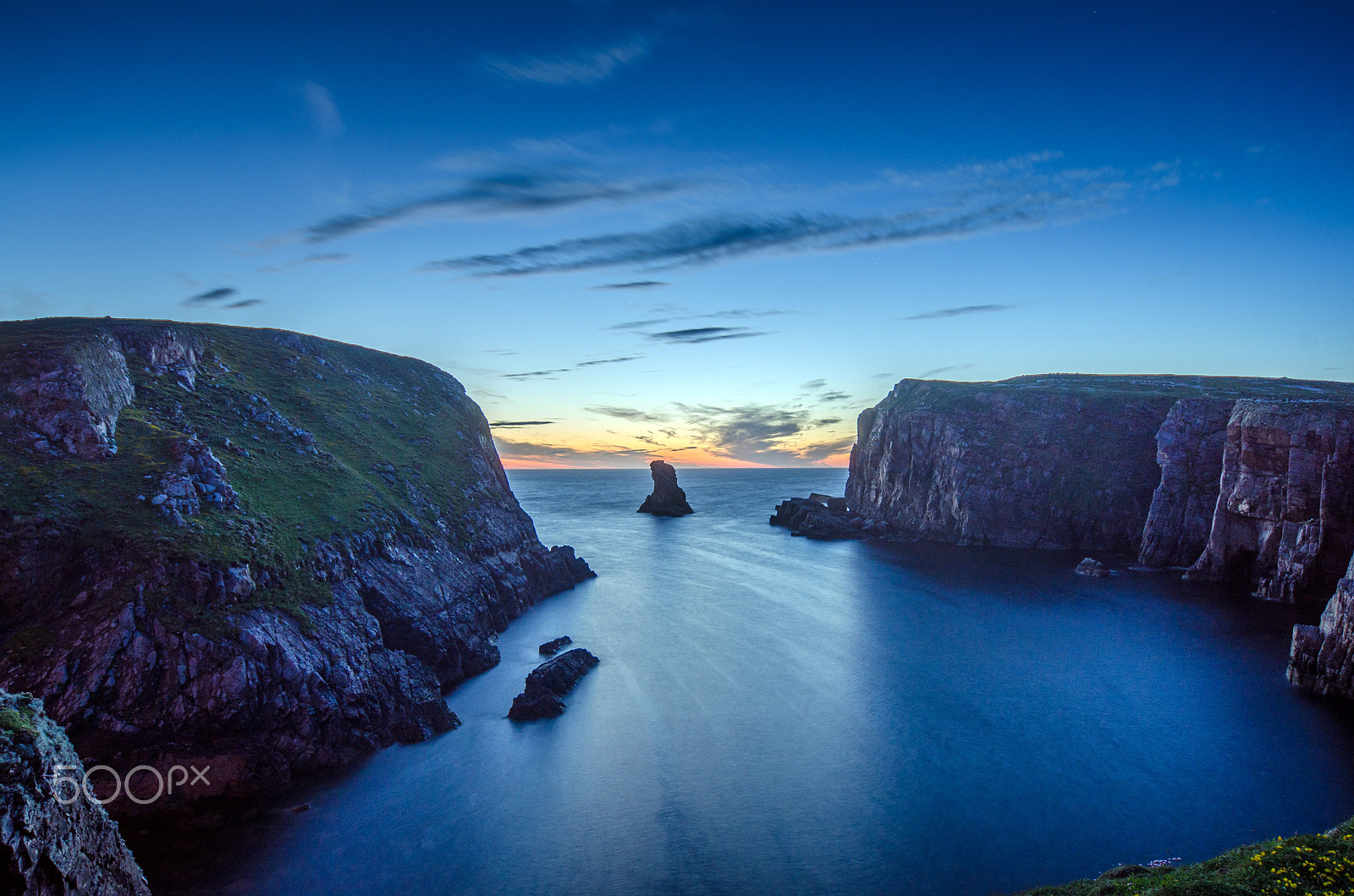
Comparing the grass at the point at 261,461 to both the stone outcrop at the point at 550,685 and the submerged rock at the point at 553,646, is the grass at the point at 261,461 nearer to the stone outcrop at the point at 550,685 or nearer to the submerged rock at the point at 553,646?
the submerged rock at the point at 553,646

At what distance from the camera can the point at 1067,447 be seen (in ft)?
321

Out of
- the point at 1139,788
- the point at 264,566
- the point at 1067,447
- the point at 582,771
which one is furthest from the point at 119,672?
the point at 1067,447

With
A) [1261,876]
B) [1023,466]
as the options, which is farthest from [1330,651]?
[1023,466]

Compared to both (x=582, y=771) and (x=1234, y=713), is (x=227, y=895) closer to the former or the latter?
(x=582, y=771)

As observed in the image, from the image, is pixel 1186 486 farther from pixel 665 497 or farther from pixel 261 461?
pixel 665 497

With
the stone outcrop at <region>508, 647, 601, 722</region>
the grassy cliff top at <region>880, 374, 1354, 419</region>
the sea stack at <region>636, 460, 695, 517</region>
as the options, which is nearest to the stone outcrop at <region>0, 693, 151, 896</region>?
the stone outcrop at <region>508, 647, 601, 722</region>

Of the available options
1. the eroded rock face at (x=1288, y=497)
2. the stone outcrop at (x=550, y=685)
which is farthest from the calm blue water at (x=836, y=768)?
the eroded rock face at (x=1288, y=497)

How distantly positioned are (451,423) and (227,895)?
5611 centimetres

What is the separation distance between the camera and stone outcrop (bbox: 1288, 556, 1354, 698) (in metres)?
37.6

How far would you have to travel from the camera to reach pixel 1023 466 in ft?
326

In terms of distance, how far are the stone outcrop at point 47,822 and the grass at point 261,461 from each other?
15701mm

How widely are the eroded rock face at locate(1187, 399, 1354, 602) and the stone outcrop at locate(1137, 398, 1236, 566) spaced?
33.5ft

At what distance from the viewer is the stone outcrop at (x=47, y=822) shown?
11953 millimetres

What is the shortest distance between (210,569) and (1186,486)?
328 ft
